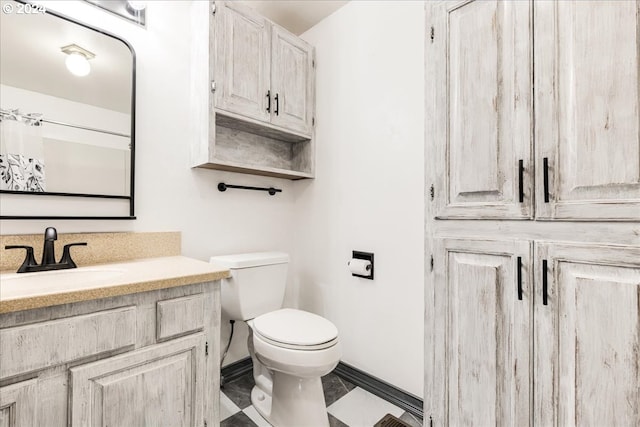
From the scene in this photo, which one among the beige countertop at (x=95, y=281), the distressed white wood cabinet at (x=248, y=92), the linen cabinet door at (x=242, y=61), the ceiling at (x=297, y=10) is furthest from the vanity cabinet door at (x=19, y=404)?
the ceiling at (x=297, y=10)

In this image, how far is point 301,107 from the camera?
2.05m

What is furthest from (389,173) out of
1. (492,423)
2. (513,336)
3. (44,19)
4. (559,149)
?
(44,19)

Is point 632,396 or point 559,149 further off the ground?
point 559,149

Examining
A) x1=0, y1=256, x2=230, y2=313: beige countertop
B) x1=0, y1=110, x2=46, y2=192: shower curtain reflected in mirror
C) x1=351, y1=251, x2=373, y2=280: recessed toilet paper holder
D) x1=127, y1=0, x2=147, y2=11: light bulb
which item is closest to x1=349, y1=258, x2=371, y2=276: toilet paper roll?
x1=351, y1=251, x2=373, y2=280: recessed toilet paper holder

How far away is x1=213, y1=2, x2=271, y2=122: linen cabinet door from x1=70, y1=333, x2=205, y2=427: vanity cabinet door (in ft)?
4.05

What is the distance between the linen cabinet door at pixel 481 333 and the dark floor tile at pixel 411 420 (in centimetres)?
29

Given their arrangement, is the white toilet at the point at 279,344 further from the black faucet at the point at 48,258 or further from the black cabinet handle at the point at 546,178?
the black cabinet handle at the point at 546,178

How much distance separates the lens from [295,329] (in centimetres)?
144

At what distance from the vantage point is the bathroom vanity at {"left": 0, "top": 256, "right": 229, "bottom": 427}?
2.67ft

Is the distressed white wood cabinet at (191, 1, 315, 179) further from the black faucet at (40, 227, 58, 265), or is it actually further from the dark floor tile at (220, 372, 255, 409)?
the dark floor tile at (220, 372, 255, 409)

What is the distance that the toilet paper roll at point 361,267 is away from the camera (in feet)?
5.95

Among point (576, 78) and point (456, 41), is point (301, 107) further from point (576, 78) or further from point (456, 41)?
point (576, 78)

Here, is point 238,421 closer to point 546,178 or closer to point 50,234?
point 50,234

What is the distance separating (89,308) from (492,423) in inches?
57.9
